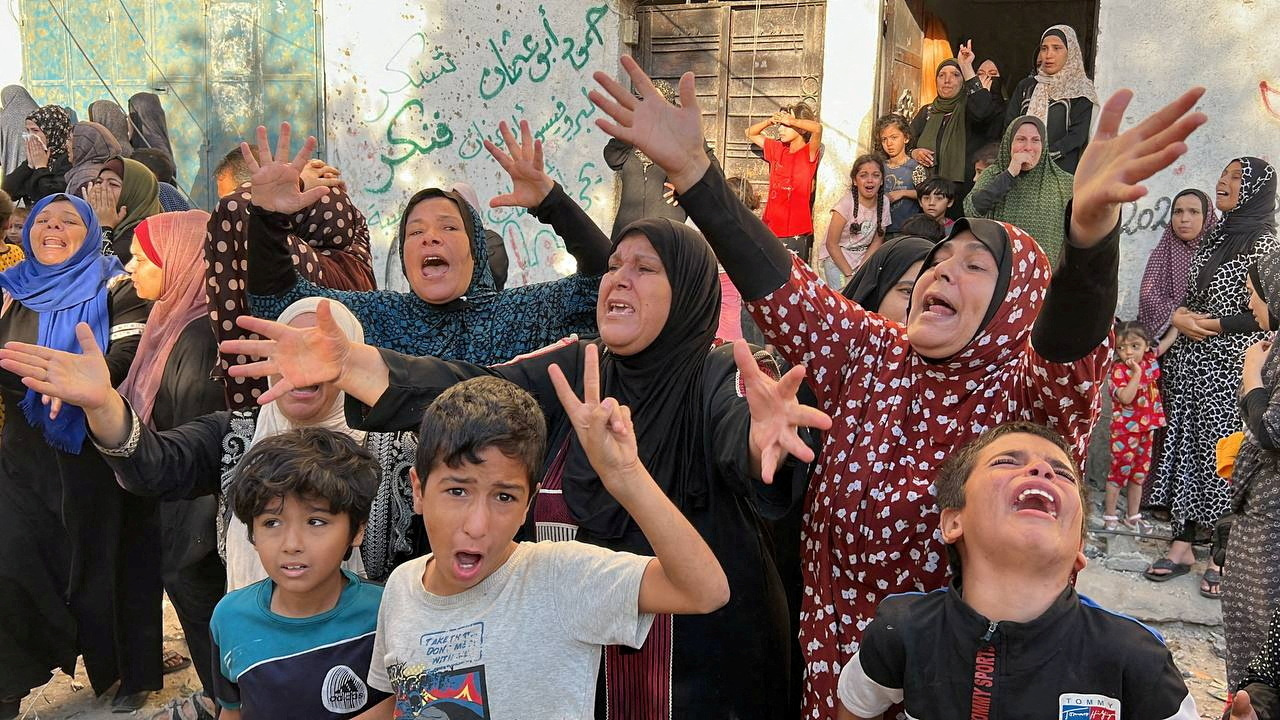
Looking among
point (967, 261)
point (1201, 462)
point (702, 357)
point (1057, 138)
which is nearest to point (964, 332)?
point (967, 261)

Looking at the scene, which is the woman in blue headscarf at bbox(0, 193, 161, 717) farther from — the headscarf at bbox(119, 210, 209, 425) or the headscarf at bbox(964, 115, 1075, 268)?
the headscarf at bbox(964, 115, 1075, 268)

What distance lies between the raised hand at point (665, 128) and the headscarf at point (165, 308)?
2036 millimetres

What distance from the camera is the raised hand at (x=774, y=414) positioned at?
75.2 inches

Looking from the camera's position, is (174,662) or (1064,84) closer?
(174,662)

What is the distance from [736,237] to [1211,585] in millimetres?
3885

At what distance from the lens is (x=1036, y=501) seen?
1.87 meters

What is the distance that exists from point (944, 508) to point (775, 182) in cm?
519

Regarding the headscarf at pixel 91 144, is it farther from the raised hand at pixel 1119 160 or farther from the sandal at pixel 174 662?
the raised hand at pixel 1119 160

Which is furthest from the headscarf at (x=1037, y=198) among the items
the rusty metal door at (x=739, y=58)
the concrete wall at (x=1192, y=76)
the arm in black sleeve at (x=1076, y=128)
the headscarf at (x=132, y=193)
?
the headscarf at (x=132, y=193)

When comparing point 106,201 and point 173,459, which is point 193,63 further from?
point 173,459

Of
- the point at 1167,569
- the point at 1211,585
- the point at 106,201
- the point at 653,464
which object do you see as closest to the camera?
the point at 653,464

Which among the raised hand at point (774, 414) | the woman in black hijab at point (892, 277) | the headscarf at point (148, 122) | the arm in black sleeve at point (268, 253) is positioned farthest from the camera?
the headscarf at point (148, 122)

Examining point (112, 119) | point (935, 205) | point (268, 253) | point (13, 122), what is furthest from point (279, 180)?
point (13, 122)

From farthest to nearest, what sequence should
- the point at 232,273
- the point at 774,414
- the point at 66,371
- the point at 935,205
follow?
the point at 935,205
the point at 232,273
the point at 66,371
the point at 774,414
